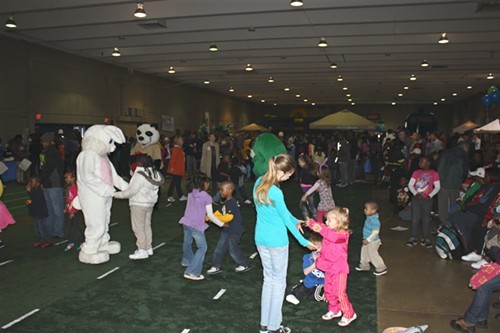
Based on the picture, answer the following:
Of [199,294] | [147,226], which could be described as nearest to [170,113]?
[147,226]

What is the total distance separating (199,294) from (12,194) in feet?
31.2

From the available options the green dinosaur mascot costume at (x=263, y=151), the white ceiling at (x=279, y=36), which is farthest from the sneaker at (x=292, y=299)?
the white ceiling at (x=279, y=36)

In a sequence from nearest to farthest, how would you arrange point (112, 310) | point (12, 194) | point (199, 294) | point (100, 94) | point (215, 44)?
point (112, 310), point (199, 294), point (12, 194), point (215, 44), point (100, 94)

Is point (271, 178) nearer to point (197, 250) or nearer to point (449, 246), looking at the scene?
point (197, 250)

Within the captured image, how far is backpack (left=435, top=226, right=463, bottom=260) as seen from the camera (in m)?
6.60

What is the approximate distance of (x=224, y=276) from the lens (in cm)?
580

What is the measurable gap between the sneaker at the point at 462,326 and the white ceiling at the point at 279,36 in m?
7.62

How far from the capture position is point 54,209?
24.4 feet

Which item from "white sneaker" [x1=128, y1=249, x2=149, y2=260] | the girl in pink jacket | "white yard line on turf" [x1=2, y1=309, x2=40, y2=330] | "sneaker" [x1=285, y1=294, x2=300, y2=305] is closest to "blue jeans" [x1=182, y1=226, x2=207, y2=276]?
"white sneaker" [x1=128, y1=249, x2=149, y2=260]

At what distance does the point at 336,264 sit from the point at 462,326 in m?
1.31

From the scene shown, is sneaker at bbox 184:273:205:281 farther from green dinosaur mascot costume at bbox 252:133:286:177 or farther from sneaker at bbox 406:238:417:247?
sneaker at bbox 406:238:417:247

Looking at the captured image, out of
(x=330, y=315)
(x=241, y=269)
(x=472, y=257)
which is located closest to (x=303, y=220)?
(x=241, y=269)

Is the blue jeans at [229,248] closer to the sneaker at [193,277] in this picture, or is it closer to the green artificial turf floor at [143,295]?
the green artificial turf floor at [143,295]

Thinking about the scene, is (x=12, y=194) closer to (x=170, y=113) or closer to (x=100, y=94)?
(x=100, y=94)
